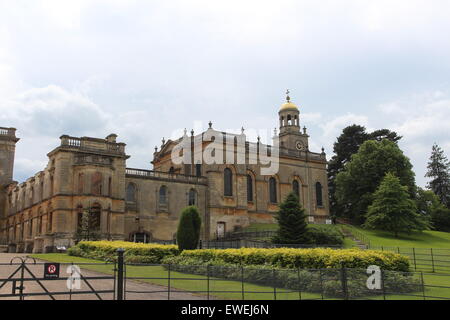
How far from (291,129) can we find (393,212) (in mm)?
18765

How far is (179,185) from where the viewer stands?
4916 centimetres

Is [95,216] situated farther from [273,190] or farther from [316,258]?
[316,258]

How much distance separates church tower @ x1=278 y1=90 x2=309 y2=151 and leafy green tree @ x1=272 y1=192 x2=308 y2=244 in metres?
25.5

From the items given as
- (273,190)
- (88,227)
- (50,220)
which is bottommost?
(88,227)

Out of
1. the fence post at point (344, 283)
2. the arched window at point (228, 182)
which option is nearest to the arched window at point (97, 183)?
the arched window at point (228, 182)

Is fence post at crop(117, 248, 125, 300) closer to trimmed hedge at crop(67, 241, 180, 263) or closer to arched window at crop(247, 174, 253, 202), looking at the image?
trimmed hedge at crop(67, 241, 180, 263)

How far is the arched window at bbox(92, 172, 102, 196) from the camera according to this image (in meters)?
42.7

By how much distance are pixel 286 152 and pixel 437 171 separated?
32659mm

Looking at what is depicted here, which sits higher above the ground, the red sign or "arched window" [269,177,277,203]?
"arched window" [269,177,277,203]

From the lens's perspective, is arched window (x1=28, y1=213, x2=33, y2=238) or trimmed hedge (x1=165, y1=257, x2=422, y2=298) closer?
trimmed hedge (x1=165, y1=257, x2=422, y2=298)

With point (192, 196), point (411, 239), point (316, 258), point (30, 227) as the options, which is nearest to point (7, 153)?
point (30, 227)

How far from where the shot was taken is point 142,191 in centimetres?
4656

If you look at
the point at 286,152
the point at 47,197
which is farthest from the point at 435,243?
the point at 47,197

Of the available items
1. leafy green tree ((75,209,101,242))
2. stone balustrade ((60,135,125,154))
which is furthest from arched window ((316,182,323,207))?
leafy green tree ((75,209,101,242))
